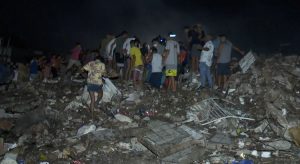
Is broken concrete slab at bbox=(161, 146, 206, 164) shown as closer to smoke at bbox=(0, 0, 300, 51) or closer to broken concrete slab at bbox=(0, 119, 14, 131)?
broken concrete slab at bbox=(0, 119, 14, 131)

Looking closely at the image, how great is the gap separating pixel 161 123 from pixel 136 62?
7.45ft

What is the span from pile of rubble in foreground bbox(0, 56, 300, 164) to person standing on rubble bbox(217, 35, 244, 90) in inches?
11.5

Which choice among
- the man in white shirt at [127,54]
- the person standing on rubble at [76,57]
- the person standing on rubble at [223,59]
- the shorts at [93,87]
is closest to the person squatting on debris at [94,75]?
the shorts at [93,87]

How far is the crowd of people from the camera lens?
32.2ft

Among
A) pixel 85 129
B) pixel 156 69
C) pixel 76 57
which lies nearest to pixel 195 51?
pixel 156 69

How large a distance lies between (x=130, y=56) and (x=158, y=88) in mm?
1019

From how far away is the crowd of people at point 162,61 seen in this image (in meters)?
9.82

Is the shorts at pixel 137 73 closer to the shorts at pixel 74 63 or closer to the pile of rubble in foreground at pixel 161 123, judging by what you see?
the pile of rubble in foreground at pixel 161 123

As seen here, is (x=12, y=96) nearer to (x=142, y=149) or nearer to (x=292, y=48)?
(x=142, y=149)

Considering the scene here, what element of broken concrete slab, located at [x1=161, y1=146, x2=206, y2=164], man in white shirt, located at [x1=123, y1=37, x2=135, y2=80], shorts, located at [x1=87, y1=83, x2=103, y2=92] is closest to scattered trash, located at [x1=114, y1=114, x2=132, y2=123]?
shorts, located at [x1=87, y1=83, x2=103, y2=92]

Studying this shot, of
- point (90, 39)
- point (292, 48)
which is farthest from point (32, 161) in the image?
point (90, 39)

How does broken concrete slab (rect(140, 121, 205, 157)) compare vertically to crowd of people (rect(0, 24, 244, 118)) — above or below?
below

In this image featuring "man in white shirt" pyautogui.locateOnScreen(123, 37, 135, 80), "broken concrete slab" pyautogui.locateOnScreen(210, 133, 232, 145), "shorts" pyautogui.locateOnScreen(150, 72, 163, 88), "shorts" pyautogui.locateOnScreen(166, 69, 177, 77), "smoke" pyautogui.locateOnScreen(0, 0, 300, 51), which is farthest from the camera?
"smoke" pyautogui.locateOnScreen(0, 0, 300, 51)

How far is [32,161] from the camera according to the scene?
23.7 feet
